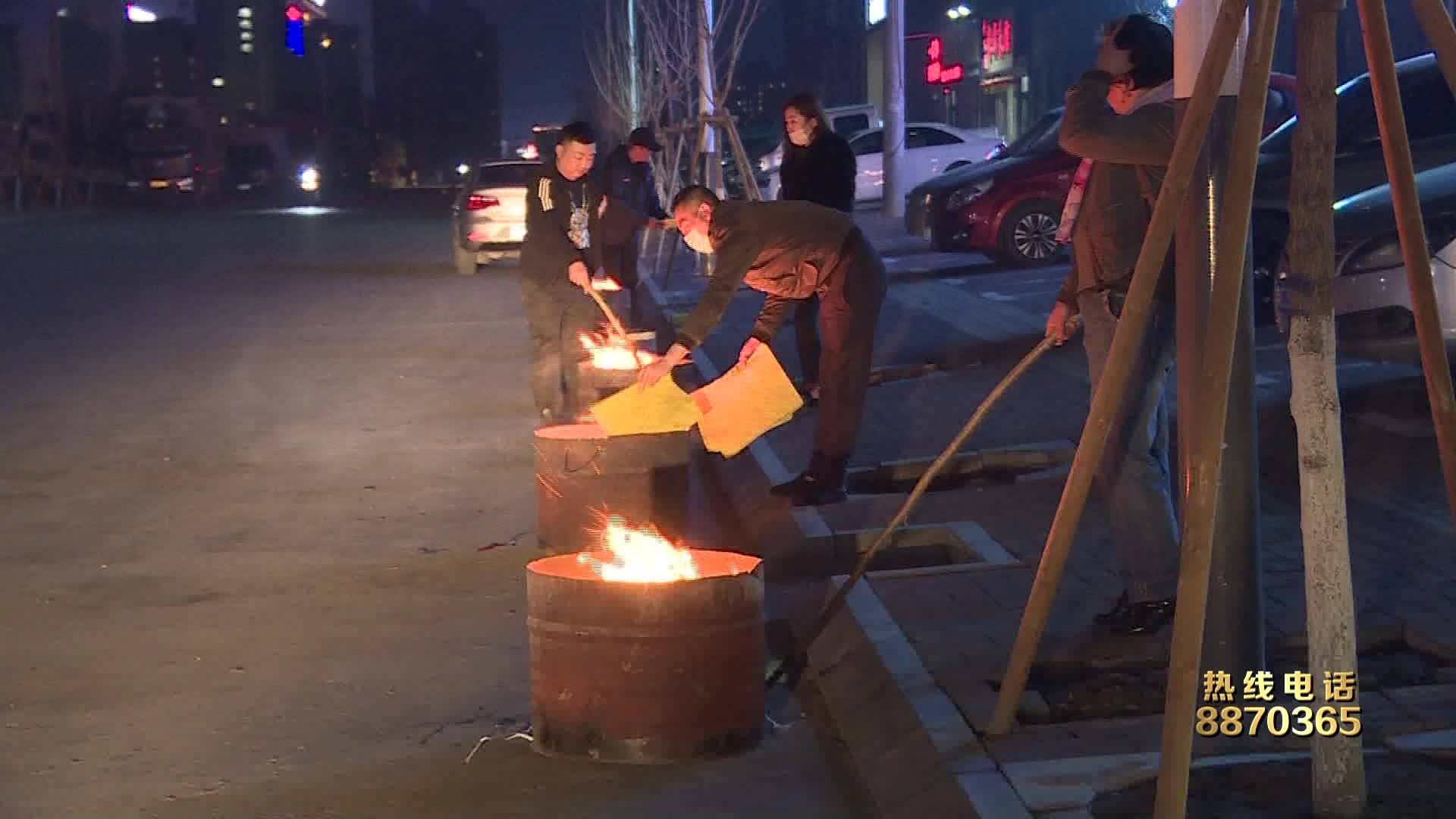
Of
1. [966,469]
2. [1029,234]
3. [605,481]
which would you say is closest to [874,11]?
[1029,234]

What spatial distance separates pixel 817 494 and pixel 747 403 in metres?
2.22

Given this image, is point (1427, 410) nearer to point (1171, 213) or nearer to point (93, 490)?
point (1171, 213)

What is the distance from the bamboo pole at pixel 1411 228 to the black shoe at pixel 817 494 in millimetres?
4821

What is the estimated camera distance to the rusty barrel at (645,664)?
542 cm

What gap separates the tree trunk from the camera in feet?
14.3

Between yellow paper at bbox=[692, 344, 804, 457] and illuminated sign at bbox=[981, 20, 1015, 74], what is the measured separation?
52438 mm

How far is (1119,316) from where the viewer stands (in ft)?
20.0

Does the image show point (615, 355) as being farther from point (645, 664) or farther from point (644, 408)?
point (645, 664)

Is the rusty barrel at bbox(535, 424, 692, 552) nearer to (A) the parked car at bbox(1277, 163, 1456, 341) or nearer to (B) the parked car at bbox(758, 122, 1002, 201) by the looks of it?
(A) the parked car at bbox(1277, 163, 1456, 341)

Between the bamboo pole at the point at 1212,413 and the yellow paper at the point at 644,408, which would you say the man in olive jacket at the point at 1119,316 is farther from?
the bamboo pole at the point at 1212,413

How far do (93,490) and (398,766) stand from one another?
5470 millimetres

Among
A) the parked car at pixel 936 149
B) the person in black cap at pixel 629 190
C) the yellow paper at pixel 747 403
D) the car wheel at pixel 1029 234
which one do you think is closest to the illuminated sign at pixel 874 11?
the parked car at pixel 936 149

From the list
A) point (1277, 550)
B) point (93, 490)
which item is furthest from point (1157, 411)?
point (93, 490)

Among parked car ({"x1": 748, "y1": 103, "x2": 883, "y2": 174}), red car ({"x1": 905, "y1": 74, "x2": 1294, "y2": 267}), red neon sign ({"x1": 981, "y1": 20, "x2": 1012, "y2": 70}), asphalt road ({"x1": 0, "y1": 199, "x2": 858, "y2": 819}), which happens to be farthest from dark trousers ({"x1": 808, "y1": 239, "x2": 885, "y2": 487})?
red neon sign ({"x1": 981, "y1": 20, "x2": 1012, "y2": 70})
